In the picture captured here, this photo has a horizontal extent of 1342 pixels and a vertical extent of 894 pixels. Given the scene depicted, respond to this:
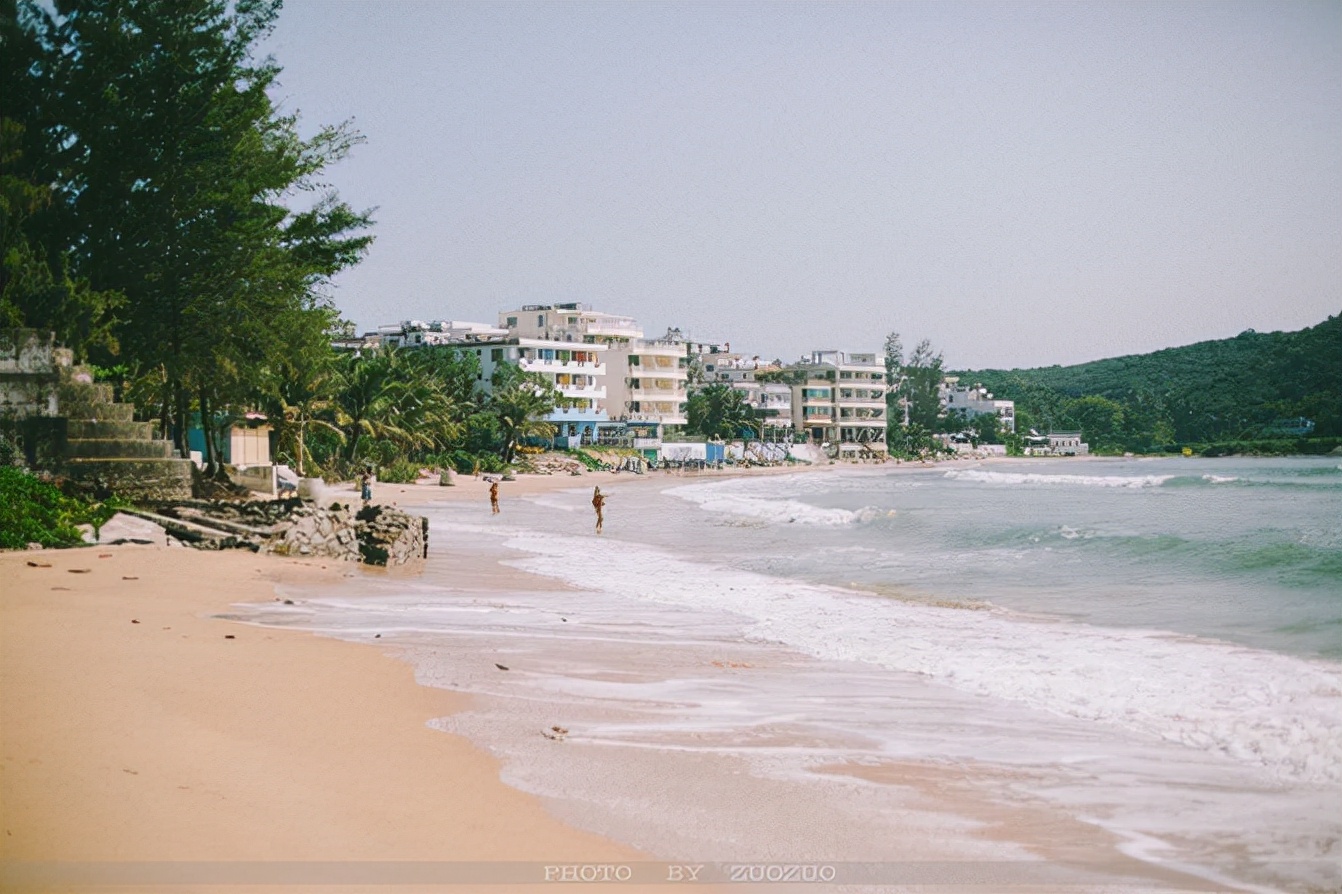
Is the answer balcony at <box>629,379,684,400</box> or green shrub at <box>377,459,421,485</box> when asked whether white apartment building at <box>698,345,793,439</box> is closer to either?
balcony at <box>629,379,684,400</box>

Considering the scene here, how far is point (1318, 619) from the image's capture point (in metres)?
14.8

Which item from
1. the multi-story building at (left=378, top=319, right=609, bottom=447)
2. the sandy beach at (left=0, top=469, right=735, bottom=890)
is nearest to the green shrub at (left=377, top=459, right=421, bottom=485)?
the multi-story building at (left=378, top=319, right=609, bottom=447)

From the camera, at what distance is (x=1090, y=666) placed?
35.9 ft

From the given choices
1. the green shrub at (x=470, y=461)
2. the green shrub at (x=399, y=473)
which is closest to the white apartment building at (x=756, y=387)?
the green shrub at (x=470, y=461)

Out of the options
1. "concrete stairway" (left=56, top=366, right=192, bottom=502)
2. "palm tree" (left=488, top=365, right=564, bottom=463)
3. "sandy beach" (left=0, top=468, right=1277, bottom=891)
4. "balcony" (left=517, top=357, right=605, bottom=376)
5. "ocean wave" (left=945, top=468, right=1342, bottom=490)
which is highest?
"balcony" (left=517, top=357, right=605, bottom=376)

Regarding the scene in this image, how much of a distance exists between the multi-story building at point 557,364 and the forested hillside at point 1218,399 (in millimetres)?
53185

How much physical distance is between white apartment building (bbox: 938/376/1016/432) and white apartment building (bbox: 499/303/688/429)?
73467 millimetres

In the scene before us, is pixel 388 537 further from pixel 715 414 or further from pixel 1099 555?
pixel 715 414

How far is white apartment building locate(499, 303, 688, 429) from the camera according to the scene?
103500mm

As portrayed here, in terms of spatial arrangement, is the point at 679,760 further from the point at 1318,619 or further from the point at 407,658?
the point at 1318,619

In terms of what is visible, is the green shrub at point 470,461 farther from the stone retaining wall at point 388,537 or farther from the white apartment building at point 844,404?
the white apartment building at point 844,404

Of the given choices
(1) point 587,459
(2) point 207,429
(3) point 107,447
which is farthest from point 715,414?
(3) point 107,447

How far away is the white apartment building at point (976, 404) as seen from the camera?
563ft

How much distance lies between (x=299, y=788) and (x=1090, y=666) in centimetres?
809
